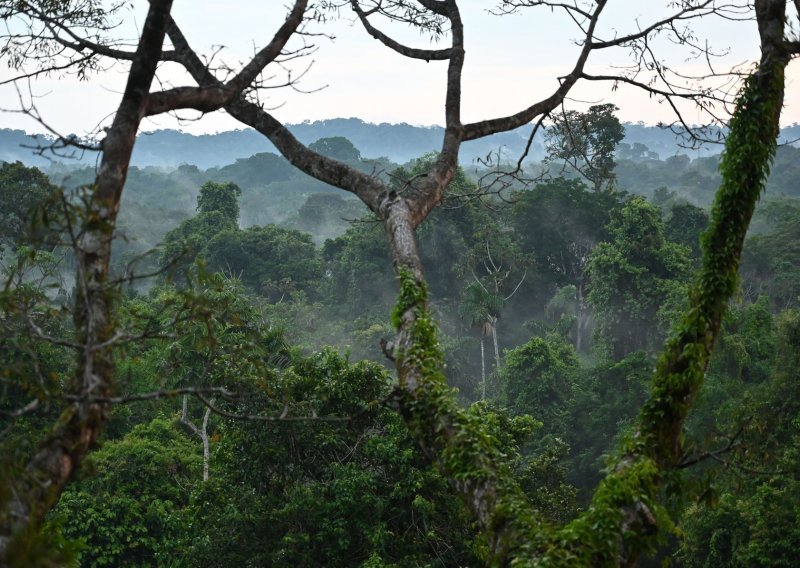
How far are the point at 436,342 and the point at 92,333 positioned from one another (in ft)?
5.37

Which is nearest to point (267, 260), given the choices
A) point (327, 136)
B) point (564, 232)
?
point (564, 232)

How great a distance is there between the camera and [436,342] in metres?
3.88

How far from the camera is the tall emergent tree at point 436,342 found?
2.81 meters

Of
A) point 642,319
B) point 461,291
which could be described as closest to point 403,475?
point 642,319

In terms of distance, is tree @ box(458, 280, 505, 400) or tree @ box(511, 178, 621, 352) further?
tree @ box(511, 178, 621, 352)

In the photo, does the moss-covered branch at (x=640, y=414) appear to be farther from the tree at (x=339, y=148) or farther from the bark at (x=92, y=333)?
the tree at (x=339, y=148)

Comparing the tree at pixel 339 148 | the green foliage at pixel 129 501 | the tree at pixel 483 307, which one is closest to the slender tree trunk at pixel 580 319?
the tree at pixel 483 307

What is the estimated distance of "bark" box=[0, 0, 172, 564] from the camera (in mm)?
2441

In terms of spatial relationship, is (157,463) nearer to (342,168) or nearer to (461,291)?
(342,168)

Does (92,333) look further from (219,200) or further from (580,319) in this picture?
(219,200)

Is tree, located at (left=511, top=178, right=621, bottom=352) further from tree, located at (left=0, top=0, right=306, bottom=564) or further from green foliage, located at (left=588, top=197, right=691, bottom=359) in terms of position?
tree, located at (left=0, top=0, right=306, bottom=564)

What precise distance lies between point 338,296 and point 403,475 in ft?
84.8

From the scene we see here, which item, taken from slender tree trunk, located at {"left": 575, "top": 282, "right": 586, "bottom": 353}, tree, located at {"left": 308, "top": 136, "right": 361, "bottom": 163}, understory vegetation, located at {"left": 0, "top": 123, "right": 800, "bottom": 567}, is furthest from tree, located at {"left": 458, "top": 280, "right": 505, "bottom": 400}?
tree, located at {"left": 308, "top": 136, "right": 361, "bottom": 163}

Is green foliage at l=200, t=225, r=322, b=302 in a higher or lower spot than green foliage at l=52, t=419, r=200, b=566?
higher
